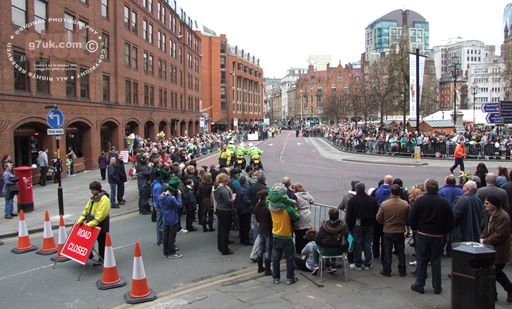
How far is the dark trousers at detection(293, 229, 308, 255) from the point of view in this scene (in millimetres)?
8477

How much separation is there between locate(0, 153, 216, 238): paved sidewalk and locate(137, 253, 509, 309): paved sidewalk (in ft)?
23.2

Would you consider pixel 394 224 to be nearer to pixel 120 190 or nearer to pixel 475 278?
pixel 475 278

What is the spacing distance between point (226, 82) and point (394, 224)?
84.3 metres

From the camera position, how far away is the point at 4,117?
19031 mm

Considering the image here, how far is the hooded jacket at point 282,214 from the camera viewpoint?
281 inches

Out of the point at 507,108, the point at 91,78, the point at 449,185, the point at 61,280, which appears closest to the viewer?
the point at 61,280

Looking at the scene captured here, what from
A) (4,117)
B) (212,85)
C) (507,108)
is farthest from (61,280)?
(212,85)

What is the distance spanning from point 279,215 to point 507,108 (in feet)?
28.2

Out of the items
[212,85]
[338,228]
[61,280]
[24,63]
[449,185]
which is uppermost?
[212,85]

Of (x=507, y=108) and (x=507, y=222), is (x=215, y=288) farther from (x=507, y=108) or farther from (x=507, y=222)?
(x=507, y=108)

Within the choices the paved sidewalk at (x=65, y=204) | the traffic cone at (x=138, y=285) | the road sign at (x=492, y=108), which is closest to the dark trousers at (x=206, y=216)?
the paved sidewalk at (x=65, y=204)

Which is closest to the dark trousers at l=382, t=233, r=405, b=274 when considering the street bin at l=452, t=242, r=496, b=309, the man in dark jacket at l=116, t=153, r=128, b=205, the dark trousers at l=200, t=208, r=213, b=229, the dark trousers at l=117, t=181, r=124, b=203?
the street bin at l=452, t=242, r=496, b=309

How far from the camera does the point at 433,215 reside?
21.7ft

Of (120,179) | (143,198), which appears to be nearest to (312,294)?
(143,198)
